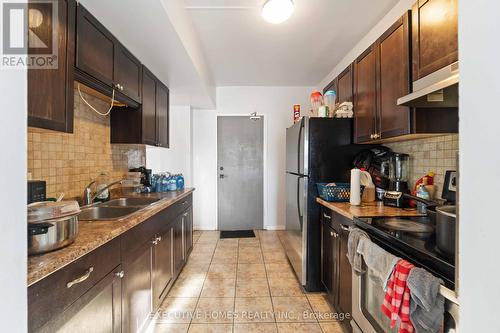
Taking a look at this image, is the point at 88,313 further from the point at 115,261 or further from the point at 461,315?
the point at 461,315

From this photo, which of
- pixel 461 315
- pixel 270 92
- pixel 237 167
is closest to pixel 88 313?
pixel 461 315

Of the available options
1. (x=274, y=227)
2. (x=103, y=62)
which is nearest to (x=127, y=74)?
(x=103, y=62)

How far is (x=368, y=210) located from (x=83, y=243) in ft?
5.52

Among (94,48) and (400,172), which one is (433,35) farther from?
(94,48)

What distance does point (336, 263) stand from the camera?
172 cm

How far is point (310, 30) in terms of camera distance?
2.31m

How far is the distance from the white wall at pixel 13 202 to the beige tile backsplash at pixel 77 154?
0.78m

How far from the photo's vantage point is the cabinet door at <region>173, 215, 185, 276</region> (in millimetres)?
2164

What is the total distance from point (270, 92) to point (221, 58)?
128 cm

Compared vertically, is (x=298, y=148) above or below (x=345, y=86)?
below

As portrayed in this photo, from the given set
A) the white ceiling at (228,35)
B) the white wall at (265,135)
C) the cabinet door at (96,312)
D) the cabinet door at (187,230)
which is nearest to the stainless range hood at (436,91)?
the white ceiling at (228,35)

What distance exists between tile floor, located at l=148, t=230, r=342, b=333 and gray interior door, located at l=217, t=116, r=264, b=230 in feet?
3.68

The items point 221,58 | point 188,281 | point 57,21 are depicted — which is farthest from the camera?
point 221,58

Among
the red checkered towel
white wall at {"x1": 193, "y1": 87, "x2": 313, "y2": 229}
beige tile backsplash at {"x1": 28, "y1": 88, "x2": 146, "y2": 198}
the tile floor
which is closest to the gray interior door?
white wall at {"x1": 193, "y1": 87, "x2": 313, "y2": 229}
